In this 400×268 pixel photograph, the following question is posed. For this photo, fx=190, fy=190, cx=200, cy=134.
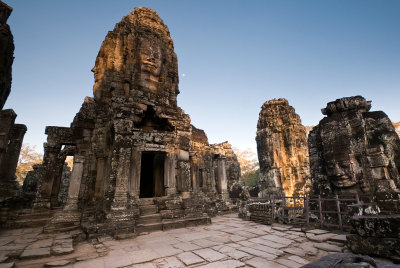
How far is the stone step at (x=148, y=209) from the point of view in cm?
718

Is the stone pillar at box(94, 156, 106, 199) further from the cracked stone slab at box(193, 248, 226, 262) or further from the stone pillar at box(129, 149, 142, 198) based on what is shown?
the cracked stone slab at box(193, 248, 226, 262)

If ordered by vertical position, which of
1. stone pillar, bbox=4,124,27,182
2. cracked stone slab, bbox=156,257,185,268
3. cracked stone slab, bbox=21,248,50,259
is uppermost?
stone pillar, bbox=4,124,27,182

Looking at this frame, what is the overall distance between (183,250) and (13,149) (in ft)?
37.7

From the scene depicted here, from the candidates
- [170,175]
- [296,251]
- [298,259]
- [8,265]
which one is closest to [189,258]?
[298,259]

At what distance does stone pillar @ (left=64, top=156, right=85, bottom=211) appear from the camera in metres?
7.58

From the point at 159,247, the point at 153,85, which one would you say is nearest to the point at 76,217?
the point at 159,247

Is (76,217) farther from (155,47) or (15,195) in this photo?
(155,47)

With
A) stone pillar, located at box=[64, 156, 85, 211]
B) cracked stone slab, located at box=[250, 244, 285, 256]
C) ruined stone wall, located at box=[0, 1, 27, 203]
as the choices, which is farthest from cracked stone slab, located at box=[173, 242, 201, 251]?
ruined stone wall, located at box=[0, 1, 27, 203]

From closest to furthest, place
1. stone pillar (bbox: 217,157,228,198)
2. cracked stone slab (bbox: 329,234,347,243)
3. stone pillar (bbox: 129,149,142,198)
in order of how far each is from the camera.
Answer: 1. cracked stone slab (bbox: 329,234,347,243)
2. stone pillar (bbox: 129,149,142,198)
3. stone pillar (bbox: 217,157,228,198)

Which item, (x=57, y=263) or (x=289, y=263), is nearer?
Result: (x=289, y=263)

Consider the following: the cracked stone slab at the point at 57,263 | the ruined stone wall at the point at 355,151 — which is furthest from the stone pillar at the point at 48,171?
the ruined stone wall at the point at 355,151

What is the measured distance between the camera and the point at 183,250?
14.4ft

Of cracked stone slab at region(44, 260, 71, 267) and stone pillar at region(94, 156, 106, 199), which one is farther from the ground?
stone pillar at region(94, 156, 106, 199)

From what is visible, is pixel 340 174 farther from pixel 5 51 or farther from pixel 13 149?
pixel 5 51
